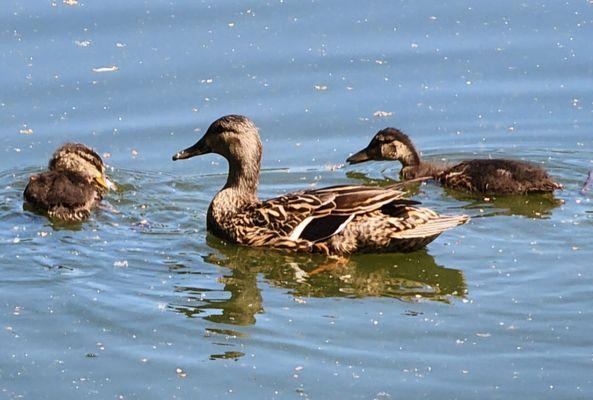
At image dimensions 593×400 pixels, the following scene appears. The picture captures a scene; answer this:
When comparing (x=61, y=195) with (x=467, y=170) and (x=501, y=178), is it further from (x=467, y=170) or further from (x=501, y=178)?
(x=501, y=178)

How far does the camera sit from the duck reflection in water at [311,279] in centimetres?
918

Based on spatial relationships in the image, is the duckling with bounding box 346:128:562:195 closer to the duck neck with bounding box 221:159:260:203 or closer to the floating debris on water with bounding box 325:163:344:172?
the floating debris on water with bounding box 325:163:344:172

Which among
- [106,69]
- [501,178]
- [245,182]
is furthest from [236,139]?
[106,69]

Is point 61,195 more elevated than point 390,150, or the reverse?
point 390,150

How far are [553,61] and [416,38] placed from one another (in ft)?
3.82

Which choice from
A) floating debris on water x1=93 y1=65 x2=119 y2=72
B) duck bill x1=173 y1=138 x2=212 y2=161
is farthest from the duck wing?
floating debris on water x1=93 y1=65 x2=119 y2=72

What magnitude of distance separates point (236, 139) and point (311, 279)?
1.54 meters

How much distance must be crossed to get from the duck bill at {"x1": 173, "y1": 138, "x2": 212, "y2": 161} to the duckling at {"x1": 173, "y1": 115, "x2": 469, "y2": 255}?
46 centimetres

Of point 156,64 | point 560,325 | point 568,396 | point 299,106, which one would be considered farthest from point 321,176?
point 568,396

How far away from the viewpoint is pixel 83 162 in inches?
440

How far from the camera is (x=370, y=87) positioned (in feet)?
41.0

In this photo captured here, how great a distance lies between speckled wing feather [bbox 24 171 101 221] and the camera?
35.5 ft

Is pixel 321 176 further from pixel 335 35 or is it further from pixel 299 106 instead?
pixel 335 35

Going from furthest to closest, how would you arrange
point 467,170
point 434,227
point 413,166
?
point 413,166 → point 467,170 → point 434,227
